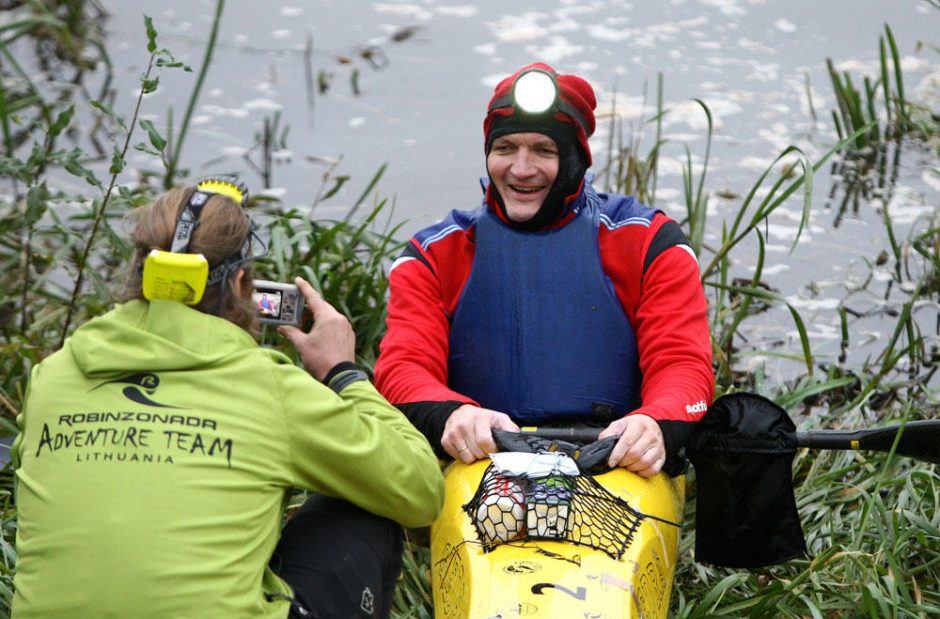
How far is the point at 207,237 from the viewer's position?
250 cm

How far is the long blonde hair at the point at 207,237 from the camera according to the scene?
2492 millimetres

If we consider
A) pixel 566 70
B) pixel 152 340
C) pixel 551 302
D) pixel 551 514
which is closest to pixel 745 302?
pixel 551 302

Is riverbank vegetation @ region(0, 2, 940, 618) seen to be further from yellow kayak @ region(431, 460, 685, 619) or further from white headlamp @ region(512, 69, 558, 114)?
white headlamp @ region(512, 69, 558, 114)

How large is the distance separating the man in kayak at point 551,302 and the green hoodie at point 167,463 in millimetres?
873

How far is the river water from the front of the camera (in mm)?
5699

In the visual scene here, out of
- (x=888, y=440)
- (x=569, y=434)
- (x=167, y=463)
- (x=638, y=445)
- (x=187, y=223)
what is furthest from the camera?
(x=888, y=440)

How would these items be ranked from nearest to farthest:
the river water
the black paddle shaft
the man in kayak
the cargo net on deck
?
1. the cargo net on deck
2. the black paddle shaft
3. the man in kayak
4. the river water

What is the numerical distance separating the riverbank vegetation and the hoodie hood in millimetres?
903

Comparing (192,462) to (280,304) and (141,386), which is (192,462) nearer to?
(141,386)

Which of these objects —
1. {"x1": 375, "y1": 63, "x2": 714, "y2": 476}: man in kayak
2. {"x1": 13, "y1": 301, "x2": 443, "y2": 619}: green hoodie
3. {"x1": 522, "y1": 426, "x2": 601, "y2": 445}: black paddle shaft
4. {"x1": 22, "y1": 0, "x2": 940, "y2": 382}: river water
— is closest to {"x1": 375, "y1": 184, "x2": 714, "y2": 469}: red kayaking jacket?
{"x1": 375, "y1": 63, "x2": 714, "y2": 476}: man in kayak

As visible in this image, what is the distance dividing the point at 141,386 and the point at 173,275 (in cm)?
20

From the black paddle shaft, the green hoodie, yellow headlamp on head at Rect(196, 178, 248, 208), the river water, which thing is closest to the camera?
the green hoodie

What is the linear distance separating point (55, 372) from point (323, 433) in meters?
0.49

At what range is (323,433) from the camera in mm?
2422
